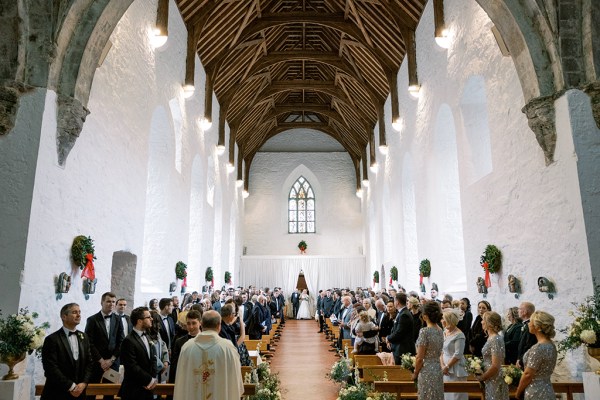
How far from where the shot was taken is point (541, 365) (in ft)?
11.8

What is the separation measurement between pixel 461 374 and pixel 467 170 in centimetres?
465

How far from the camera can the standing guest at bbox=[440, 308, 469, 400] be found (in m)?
4.57

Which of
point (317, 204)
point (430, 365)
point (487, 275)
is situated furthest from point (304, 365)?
point (317, 204)

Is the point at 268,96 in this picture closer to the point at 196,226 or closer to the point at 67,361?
the point at 196,226

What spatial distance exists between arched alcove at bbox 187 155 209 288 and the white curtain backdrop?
824 centimetres

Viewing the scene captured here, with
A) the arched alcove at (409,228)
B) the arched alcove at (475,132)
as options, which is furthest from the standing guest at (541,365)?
the arched alcove at (409,228)

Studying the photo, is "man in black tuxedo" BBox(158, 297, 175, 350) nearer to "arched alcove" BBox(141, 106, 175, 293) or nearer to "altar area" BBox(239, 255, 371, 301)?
"arched alcove" BBox(141, 106, 175, 293)

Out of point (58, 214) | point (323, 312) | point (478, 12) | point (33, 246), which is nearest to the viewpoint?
point (33, 246)

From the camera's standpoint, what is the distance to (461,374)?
4.63 meters

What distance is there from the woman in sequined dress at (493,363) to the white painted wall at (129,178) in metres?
4.48

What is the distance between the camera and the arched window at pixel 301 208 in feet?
78.9

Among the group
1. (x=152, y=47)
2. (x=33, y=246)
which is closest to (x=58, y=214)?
(x=33, y=246)

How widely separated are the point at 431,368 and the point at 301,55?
13.3 metres

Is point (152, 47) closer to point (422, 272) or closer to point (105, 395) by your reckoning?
point (105, 395)
